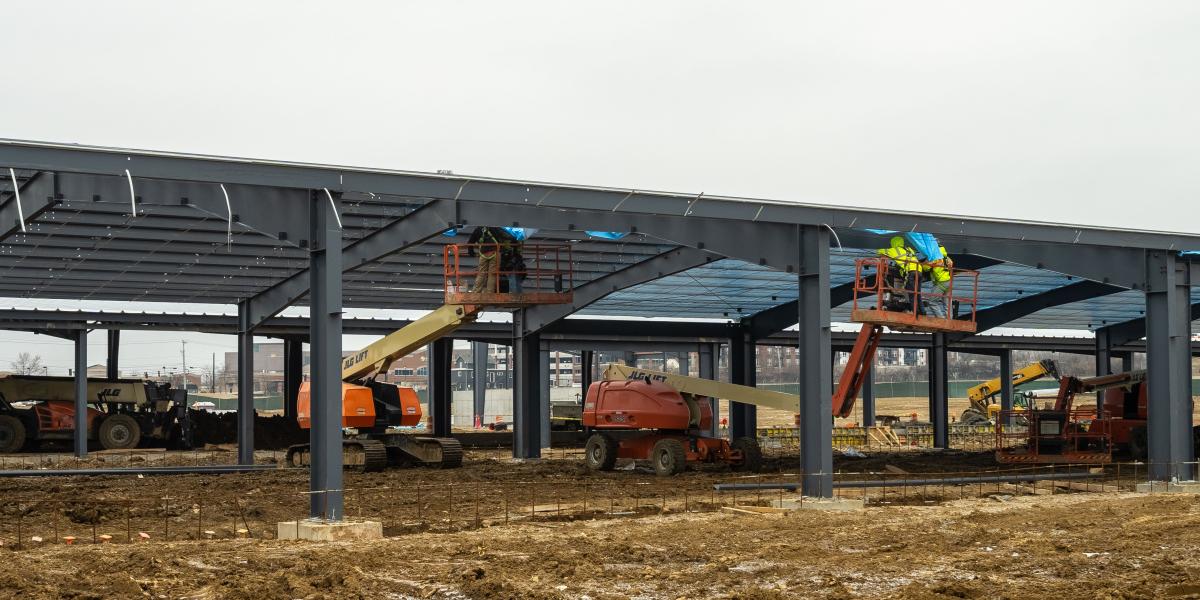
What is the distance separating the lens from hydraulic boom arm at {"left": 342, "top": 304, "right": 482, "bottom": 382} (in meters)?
28.8

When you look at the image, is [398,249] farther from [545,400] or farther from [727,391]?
[545,400]

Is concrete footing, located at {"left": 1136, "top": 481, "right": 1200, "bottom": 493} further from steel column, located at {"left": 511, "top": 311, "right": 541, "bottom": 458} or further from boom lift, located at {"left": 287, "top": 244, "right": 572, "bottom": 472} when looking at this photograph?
steel column, located at {"left": 511, "top": 311, "right": 541, "bottom": 458}

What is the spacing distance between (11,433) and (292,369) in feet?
36.1

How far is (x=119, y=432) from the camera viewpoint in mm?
44188

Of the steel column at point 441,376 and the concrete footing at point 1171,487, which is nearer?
the concrete footing at point 1171,487

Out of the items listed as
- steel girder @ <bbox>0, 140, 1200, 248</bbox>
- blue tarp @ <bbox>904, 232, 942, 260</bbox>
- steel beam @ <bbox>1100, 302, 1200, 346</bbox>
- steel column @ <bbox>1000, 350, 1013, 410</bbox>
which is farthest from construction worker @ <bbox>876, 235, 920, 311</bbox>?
steel column @ <bbox>1000, 350, 1013, 410</bbox>

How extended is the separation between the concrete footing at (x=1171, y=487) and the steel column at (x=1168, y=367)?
177 millimetres

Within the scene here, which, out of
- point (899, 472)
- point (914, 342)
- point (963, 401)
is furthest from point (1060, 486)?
point (963, 401)

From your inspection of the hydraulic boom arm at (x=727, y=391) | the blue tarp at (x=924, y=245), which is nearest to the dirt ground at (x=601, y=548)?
the hydraulic boom arm at (x=727, y=391)

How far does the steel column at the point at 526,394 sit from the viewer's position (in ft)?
125

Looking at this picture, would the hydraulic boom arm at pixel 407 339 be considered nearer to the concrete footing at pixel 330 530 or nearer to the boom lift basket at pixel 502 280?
the boom lift basket at pixel 502 280

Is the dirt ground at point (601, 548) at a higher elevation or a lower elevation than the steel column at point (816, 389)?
lower

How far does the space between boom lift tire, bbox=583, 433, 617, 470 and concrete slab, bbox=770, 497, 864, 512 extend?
30.1 feet

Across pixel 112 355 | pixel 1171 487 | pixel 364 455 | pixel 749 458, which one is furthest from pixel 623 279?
pixel 112 355
